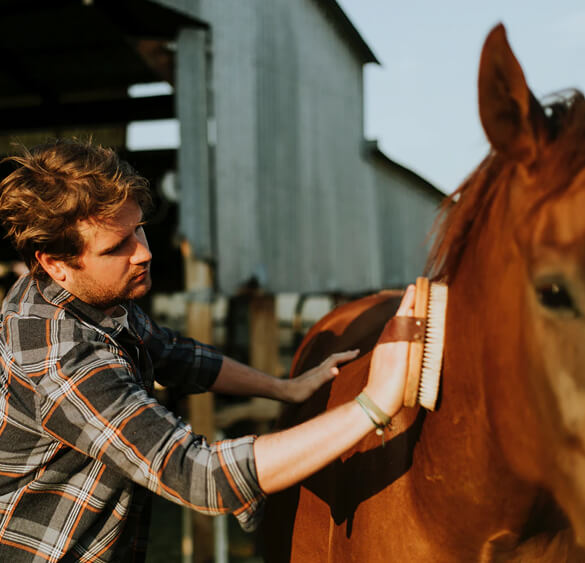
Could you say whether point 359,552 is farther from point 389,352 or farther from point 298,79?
point 298,79

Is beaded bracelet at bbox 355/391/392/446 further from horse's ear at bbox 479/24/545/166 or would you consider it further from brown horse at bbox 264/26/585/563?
horse's ear at bbox 479/24/545/166

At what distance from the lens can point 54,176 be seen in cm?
155

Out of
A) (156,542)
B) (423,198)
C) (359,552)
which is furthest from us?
(423,198)

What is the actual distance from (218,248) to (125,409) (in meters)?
5.03

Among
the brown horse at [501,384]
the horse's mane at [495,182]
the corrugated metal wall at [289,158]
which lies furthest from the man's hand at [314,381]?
the corrugated metal wall at [289,158]

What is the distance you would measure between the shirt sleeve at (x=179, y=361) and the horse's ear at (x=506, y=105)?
1.36 m

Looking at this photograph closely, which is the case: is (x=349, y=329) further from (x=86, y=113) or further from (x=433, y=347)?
(x=86, y=113)

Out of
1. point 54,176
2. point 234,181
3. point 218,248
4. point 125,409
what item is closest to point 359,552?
point 125,409

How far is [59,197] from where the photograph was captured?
4.99 feet

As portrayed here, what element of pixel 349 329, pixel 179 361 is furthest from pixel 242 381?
pixel 349 329

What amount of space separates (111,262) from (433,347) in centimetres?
86

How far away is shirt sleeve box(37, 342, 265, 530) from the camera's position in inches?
48.9

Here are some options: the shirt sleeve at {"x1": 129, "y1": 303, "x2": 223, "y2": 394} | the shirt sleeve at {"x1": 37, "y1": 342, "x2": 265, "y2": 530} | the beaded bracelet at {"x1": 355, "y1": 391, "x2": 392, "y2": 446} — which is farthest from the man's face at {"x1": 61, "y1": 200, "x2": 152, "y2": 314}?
the beaded bracelet at {"x1": 355, "y1": 391, "x2": 392, "y2": 446}

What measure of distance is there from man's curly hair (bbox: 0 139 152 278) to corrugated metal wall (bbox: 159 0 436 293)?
427 centimetres
